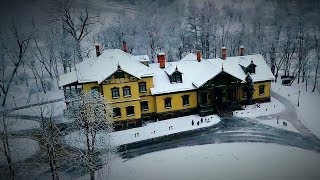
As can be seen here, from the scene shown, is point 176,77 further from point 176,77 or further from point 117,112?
point 117,112

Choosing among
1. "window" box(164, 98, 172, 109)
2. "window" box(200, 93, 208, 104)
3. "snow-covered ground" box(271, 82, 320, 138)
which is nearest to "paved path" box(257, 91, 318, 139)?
"snow-covered ground" box(271, 82, 320, 138)

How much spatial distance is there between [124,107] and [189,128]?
6073 mm

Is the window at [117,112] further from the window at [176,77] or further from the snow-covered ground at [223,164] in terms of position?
the window at [176,77]

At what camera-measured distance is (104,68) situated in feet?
76.8

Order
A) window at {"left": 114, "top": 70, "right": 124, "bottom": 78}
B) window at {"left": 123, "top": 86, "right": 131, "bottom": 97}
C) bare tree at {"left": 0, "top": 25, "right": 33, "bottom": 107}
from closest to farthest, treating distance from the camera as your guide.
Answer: window at {"left": 114, "top": 70, "right": 124, "bottom": 78} → window at {"left": 123, "top": 86, "right": 131, "bottom": 97} → bare tree at {"left": 0, "top": 25, "right": 33, "bottom": 107}

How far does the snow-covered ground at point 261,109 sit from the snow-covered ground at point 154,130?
282 centimetres

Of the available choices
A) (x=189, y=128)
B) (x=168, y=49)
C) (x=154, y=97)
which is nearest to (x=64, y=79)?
(x=154, y=97)

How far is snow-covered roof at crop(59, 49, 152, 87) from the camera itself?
75.1 feet

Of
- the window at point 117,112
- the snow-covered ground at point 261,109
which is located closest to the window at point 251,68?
the snow-covered ground at point 261,109

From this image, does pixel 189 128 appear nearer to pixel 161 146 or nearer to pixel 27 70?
pixel 161 146

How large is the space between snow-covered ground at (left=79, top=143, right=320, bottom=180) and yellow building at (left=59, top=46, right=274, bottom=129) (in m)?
6.10

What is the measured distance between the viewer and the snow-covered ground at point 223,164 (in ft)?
53.5

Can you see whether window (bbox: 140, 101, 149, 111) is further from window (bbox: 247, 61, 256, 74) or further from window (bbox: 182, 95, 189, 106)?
window (bbox: 247, 61, 256, 74)

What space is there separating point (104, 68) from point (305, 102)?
21.3 meters
